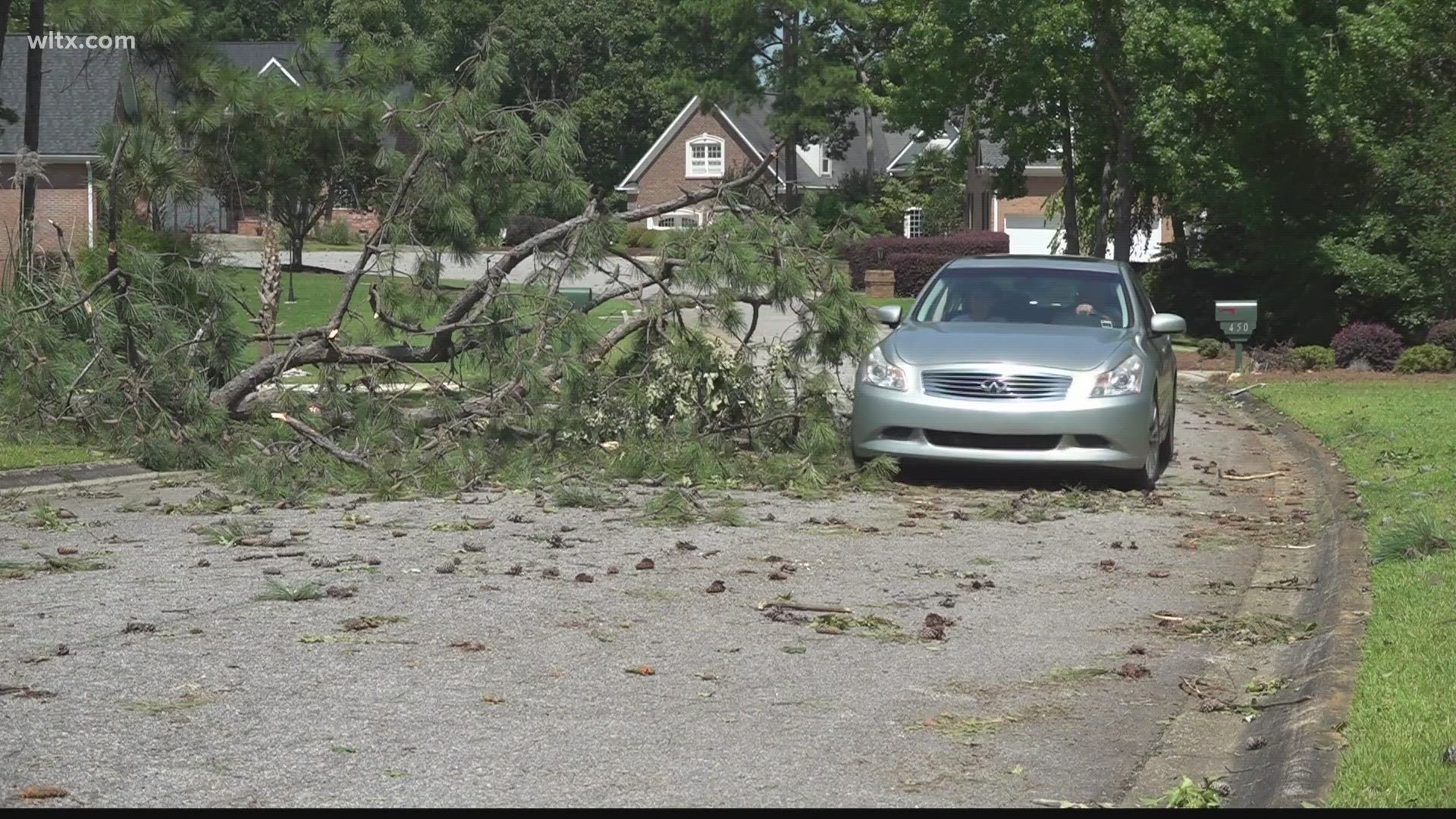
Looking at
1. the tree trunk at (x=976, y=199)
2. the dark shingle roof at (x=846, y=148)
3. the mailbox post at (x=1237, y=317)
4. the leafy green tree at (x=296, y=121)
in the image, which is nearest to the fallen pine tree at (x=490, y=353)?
the leafy green tree at (x=296, y=121)

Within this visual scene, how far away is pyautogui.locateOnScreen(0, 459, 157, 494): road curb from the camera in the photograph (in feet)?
41.2

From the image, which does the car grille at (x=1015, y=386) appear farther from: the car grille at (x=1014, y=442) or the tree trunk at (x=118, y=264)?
the tree trunk at (x=118, y=264)

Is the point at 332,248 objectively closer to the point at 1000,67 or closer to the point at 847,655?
the point at 1000,67

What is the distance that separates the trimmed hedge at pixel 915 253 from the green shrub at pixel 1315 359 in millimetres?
24659

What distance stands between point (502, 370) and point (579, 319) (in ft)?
2.30

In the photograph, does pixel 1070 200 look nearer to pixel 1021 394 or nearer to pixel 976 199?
pixel 976 199

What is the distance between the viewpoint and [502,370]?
43.5 feet

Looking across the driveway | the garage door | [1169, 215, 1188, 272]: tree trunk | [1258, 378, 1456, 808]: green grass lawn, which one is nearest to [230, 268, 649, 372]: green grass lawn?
the driveway

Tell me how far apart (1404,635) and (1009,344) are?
5.92m

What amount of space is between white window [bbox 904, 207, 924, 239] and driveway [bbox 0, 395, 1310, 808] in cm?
6271

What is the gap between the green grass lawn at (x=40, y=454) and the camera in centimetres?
1302

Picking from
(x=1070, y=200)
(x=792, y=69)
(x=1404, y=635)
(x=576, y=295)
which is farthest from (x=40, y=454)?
(x=792, y=69)

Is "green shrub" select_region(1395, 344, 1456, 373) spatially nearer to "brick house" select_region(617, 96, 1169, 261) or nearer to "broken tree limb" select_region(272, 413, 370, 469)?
"broken tree limb" select_region(272, 413, 370, 469)

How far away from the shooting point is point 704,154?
78688mm
